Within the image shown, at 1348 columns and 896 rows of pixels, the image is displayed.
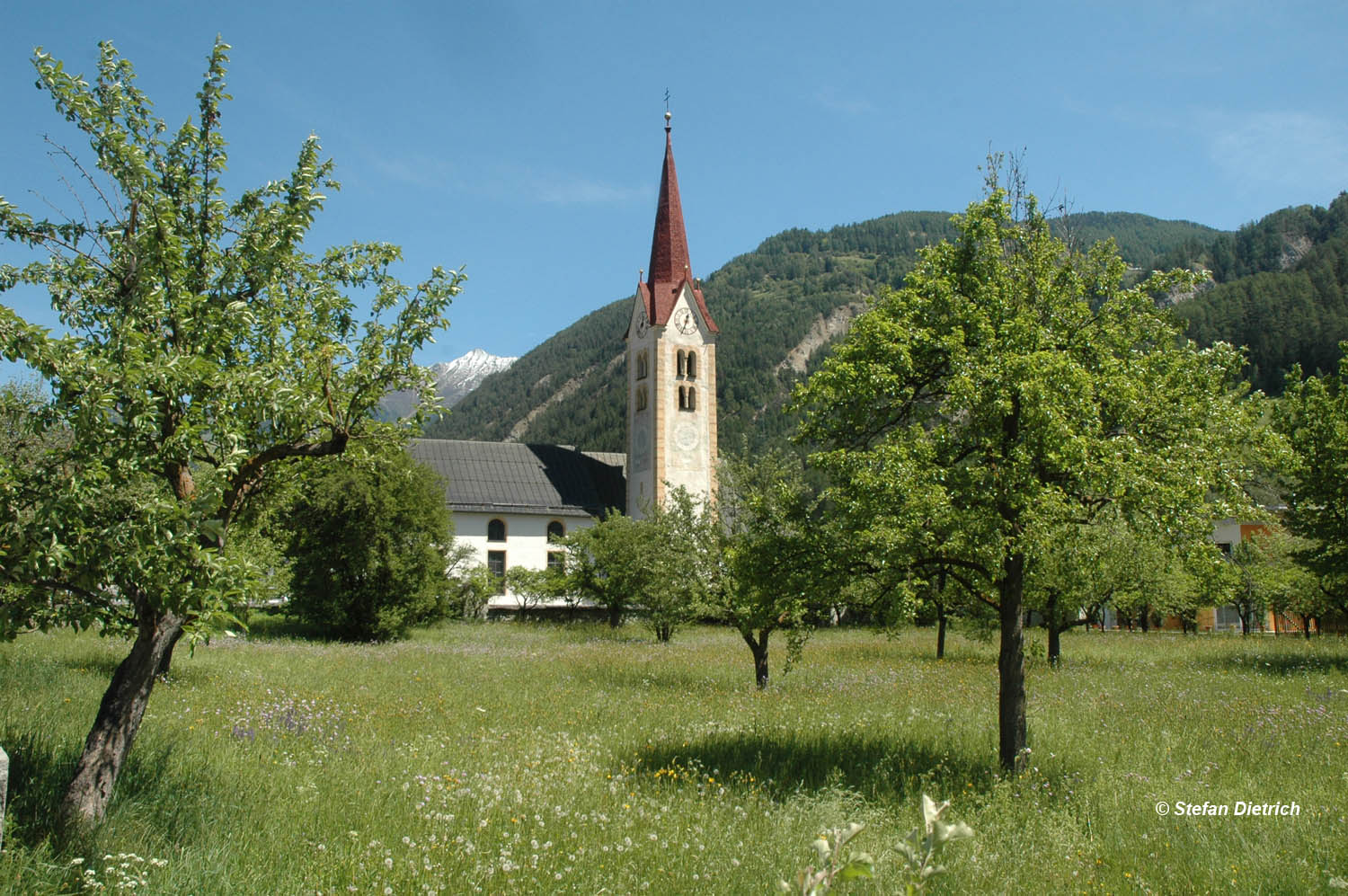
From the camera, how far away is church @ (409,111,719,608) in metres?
51.3

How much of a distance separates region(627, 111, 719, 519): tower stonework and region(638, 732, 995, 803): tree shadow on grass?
38.3m

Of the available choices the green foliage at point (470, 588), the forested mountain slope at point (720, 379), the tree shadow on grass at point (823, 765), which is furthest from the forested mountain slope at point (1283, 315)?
the tree shadow on grass at point (823, 765)

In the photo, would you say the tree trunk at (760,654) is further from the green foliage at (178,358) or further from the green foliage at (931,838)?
the green foliage at (931,838)

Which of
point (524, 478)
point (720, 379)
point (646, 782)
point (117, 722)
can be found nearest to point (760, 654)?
point (646, 782)

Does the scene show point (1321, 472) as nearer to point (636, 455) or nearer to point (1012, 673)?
point (1012, 673)

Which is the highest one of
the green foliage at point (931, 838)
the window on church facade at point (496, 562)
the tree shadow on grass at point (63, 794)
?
the green foliage at point (931, 838)

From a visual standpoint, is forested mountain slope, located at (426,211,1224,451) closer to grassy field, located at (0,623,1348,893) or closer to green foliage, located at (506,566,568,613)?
green foliage, located at (506,566,568,613)

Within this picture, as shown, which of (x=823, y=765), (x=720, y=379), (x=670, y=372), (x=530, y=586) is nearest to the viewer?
(x=823, y=765)

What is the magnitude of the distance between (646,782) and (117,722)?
5.00m

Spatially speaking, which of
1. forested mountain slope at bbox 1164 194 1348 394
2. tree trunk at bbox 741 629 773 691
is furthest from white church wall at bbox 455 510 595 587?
forested mountain slope at bbox 1164 194 1348 394

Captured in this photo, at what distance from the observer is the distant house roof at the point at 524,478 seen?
51719mm

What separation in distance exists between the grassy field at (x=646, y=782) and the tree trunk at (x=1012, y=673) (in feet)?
1.48

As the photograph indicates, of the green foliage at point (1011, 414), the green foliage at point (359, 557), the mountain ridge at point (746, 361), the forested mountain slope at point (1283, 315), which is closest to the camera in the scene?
the green foliage at point (1011, 414)

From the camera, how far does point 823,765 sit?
33.5ft
